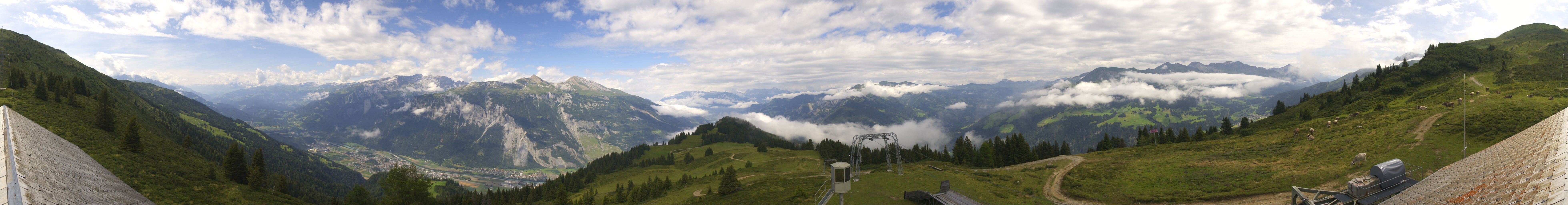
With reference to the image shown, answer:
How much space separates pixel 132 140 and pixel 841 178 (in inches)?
2975

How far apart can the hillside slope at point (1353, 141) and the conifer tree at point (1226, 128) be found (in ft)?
13.8

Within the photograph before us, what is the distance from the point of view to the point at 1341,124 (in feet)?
196

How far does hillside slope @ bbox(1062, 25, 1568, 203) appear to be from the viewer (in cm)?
3700

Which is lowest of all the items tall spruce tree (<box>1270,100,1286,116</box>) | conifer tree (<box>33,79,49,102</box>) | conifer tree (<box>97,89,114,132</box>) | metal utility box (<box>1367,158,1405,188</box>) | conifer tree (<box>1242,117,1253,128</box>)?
metal utility box (<box>1367,158,1405,188</box>)

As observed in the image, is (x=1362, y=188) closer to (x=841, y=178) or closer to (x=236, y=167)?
(x=841, y=178)

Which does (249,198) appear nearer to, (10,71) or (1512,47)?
(10,71)

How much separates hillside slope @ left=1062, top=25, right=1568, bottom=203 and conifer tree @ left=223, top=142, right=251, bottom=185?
3516 inches

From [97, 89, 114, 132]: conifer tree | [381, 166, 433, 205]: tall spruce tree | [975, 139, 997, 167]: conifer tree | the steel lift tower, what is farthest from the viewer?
[975, 139, 997, 167]: conifer tree

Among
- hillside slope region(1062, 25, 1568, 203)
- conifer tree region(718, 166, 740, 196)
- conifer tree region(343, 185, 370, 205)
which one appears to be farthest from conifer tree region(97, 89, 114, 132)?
hillside slope region(1062, 25, 1568, 203)

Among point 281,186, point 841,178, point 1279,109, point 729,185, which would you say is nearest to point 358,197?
point 281,186

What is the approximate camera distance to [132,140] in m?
51.2

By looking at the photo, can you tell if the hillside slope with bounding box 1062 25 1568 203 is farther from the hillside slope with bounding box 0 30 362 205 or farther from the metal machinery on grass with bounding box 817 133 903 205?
the hillside slope with bounding box 0 30 362 205

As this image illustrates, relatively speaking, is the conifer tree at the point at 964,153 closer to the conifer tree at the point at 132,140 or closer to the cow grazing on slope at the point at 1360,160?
the cow grazing on slope at the point at 1360,160

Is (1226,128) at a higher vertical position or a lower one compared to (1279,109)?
lower
